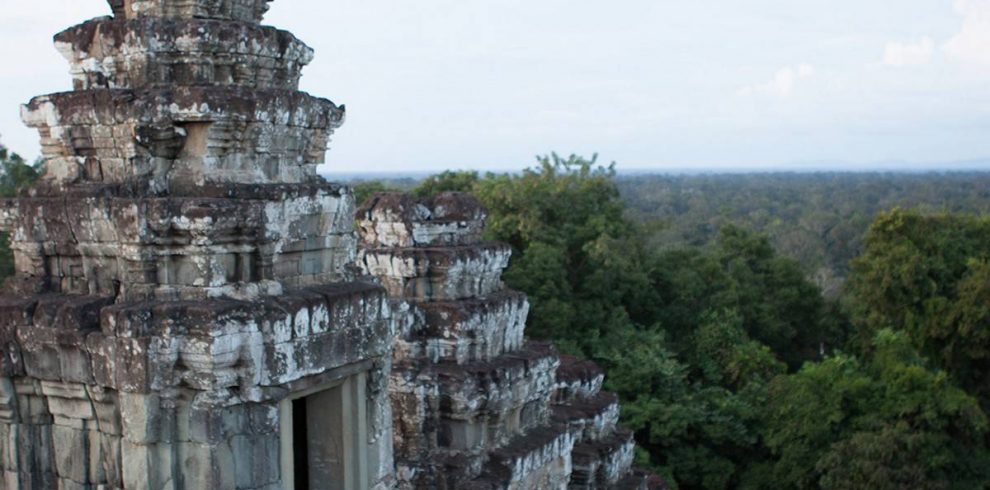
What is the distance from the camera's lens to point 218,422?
5137mm

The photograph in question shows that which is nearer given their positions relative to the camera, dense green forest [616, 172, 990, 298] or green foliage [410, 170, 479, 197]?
green foliage [410, 170, 479, 197]

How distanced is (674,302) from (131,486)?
67.8 feet

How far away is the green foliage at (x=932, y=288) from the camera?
21.2 metres

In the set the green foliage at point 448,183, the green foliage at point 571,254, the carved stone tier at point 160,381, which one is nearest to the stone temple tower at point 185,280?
the carved stone tier at point 160,381

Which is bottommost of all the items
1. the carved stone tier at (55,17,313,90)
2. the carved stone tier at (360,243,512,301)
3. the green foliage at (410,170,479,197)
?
the carved stone tier at (360,243,512,301)

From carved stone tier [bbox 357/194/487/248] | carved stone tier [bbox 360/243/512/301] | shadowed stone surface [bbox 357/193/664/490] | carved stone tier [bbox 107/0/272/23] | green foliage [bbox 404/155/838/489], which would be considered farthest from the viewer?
green foliage [bbox 404/155/838/489]

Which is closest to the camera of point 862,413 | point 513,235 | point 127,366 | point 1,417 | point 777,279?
point 127,366

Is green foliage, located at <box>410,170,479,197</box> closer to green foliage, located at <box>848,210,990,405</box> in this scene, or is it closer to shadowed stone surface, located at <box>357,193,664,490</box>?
green foliage, located at <box>848,210,990,405</box>

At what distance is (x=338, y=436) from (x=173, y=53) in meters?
2.51

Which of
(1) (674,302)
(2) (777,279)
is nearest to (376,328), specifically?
(1) (674,302)

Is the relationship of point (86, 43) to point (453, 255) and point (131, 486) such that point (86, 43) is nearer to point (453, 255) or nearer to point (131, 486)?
point (131, 486)

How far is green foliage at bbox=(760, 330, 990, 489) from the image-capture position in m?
16.5

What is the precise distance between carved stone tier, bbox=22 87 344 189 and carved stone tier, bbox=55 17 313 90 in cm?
21

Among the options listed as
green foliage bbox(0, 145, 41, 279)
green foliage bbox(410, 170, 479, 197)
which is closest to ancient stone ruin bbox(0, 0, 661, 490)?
green foliage bbox(0, 145, 41, 279)
